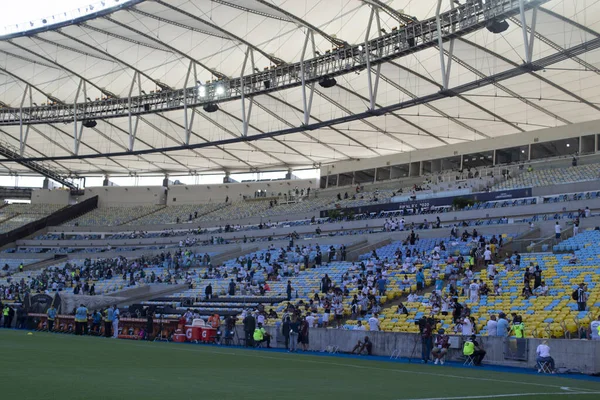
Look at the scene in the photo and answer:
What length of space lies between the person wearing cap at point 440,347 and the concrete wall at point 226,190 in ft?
172

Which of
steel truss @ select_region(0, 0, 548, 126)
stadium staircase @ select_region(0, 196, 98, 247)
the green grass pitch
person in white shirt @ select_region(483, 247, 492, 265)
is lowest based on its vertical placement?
the green grass pitch

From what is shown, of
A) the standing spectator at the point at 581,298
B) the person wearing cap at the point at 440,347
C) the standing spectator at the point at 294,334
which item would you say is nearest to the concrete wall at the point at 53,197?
the standing spectator at the point at 294,334

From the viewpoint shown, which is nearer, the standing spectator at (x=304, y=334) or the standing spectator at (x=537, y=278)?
the standing spectator at (x=304, y=334)

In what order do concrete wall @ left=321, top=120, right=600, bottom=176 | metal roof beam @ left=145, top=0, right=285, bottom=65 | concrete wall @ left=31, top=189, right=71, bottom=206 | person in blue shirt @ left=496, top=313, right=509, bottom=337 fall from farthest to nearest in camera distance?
concrete wall @ left=31, top=189, right=71, bottom=206
concrete wall @ left=321, top=120, right=600, bottom=176
metal roof beam @ left=145, top=0, right=285, bottom=65
person in blue shirt @ left=496, top=313, right=509, bottom=337

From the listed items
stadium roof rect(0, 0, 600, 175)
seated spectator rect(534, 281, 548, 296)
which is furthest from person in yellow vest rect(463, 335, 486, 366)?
stadium roof rect(0, 0, 600, 175)

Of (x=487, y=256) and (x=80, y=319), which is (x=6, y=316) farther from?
(x=487, y=256)

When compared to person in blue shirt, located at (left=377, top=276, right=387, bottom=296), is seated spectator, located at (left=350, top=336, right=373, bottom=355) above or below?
below

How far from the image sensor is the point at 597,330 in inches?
747

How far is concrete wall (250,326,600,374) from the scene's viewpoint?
58.5ft

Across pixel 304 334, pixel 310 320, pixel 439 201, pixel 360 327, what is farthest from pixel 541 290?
pixel 439 201

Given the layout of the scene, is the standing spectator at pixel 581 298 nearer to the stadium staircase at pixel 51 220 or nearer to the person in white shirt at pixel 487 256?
the person in white shirt at pixel 487 256

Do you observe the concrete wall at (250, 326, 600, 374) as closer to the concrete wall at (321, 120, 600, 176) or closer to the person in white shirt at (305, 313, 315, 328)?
the person in white shirt at (305, 313, 315, 328)

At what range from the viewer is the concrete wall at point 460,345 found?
1783 centimetres

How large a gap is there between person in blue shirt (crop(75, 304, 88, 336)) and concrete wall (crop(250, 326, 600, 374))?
23.1ft
